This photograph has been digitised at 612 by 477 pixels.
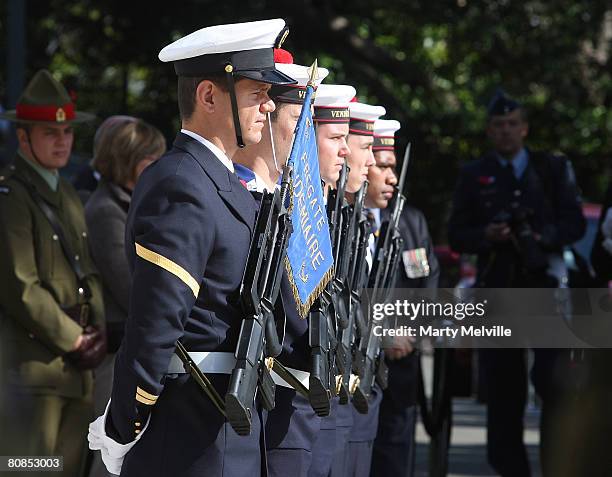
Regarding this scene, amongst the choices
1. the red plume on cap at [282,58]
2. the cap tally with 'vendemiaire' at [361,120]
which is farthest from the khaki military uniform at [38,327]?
the red plume on cap at [282,58]

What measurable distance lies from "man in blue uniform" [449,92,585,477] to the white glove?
156 inches

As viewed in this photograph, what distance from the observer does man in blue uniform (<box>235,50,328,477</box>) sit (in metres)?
4.07

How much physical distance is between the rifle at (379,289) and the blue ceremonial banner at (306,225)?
115 centimetres

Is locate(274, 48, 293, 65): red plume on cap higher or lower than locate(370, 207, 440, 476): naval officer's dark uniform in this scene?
higher

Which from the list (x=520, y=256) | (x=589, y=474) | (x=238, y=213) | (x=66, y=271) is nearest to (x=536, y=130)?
(x=520, y=256)

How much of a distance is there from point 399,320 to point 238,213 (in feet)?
9.62

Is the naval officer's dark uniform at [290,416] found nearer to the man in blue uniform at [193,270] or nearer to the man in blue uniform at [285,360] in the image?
the man in blue uniform at [285,360]

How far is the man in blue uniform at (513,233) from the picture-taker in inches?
295

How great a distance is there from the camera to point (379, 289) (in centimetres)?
587

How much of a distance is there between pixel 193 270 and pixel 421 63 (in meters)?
12.0

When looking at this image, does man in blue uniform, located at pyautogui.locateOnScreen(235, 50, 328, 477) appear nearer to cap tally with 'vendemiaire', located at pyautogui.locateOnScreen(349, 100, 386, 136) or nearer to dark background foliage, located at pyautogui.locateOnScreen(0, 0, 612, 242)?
cap tally with 'vendemiaire', located at pyautogui.locateOnScreen(349, 100, 386, 136)

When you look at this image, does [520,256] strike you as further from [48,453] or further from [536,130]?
[536,130]

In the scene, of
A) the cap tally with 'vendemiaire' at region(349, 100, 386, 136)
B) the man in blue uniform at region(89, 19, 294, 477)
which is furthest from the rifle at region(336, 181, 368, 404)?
the man in blue uniform at region(89, 19, 294, 477)

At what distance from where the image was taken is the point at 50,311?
579cm
